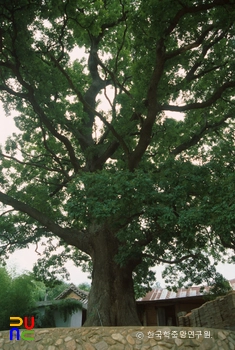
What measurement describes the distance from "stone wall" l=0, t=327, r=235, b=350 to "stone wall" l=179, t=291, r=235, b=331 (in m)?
4.94

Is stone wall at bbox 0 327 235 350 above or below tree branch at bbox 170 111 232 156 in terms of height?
below

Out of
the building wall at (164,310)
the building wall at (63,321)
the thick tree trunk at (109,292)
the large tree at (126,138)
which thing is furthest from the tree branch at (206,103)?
the building wall at (63,321)

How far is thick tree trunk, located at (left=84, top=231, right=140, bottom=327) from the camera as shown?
23.8 ft

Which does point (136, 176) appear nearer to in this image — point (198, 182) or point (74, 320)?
point (198, 182)

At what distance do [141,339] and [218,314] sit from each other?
6.37 meters

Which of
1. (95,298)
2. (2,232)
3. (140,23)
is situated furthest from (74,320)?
(140,23)

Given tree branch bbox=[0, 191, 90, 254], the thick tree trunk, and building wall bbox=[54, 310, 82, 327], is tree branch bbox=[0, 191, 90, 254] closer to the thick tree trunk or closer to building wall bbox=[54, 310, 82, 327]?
the thick tree trunk

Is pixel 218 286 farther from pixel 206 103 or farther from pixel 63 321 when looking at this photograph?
pixel 63 321

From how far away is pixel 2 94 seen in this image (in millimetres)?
9570

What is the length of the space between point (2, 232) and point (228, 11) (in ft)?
30.9

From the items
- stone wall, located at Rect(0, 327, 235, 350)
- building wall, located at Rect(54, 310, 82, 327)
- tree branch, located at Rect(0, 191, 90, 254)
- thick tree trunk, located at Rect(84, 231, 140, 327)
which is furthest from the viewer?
building wall, located at Rect(54, 310, 82, 327)

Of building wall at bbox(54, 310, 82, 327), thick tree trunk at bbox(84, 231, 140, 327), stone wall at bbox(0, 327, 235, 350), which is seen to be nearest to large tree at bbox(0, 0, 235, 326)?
thick tree trunk at bbox(84, 231, 140, 327)

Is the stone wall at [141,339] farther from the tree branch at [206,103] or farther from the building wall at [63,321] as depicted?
the building wall at [63,321]

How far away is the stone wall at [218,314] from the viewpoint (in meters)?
9.95
